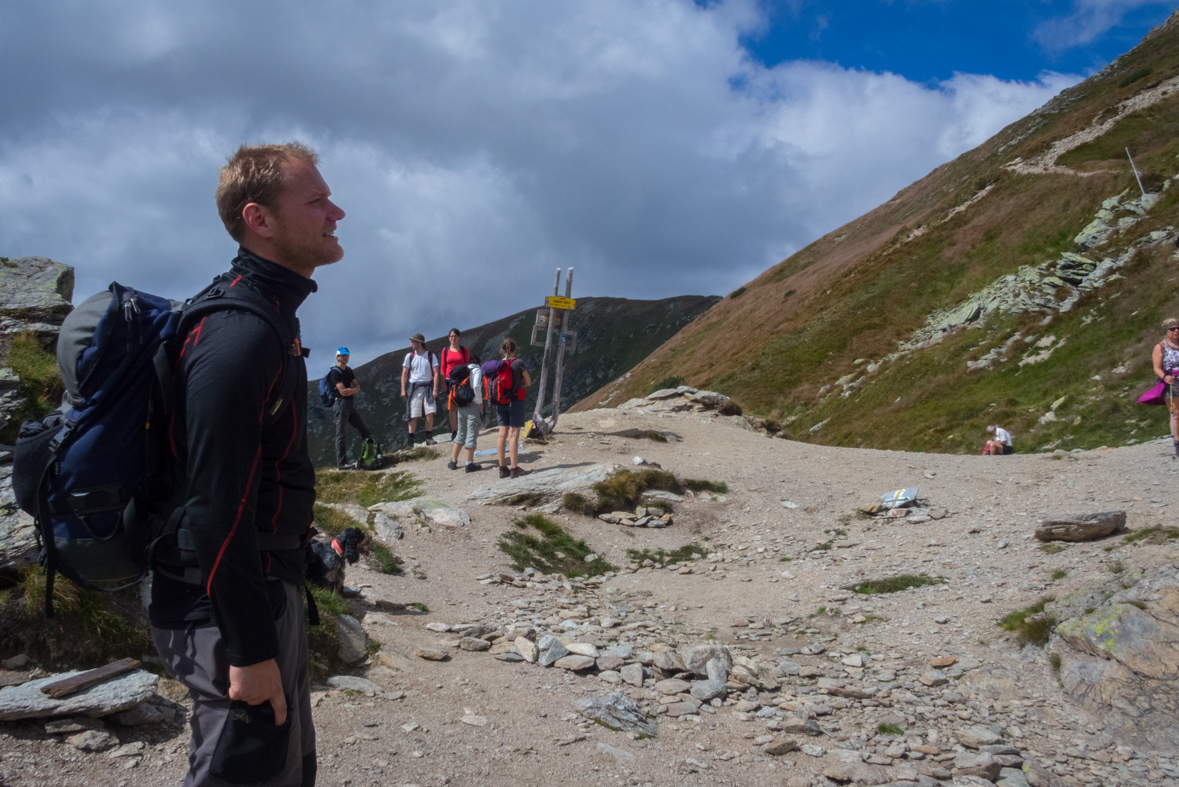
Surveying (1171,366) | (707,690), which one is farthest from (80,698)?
(1171,366)

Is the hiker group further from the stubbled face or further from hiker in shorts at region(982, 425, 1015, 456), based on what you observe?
hiker in shorts at region(982, 425, 1015, 456)

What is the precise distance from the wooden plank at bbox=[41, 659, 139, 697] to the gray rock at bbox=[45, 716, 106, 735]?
0.16 metres

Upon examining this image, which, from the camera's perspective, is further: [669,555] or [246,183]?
[669,555]

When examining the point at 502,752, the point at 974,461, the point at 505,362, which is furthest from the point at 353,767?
the point at 974,461

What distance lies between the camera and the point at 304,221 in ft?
8.19

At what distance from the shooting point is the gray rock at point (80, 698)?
13.1ft

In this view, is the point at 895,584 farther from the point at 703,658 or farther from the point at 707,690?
the point at 707,690

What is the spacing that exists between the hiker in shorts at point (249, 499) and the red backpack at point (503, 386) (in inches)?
416

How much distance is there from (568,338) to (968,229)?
125 feet

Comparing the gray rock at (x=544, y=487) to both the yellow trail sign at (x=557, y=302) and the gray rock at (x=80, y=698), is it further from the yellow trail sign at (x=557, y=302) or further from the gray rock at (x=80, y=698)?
the gray rock at (x=80, y=698)

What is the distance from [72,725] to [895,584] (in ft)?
30.8

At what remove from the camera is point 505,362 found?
43.5ft

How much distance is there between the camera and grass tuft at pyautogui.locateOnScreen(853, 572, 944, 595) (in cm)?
960

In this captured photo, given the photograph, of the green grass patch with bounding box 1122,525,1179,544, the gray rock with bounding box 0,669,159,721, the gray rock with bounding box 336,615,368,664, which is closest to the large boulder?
the green grass patch with bounding box 1122,525,1179,544
